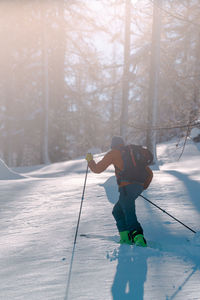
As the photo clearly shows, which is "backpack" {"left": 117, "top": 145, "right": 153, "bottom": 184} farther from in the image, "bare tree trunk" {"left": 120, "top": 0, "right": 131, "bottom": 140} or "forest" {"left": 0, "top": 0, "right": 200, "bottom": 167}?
"forest" {"left": 0, "top": 0, "right": 200, "bottom": 167}

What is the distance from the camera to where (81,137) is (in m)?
22.0

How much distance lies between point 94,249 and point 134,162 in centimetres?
120

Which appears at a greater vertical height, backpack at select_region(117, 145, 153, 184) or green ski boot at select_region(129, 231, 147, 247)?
backpack at select_region(117, 145, 153, 184)

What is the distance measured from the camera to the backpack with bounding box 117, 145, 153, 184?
402cm

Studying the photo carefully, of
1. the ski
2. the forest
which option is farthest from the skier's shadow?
the forest

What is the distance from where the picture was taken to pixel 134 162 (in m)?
4.01

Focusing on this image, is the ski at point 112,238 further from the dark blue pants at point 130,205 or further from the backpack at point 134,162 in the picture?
the backpack at point 134,162

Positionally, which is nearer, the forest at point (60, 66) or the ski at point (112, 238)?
the ski at point (112, 238)

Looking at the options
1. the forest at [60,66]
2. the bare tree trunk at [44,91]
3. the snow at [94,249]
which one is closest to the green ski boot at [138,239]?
the snow at [94,249]

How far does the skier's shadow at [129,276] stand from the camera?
8.79ft

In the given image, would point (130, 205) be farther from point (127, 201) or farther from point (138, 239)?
point (138, 239)

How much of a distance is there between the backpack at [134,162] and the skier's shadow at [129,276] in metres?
0.92

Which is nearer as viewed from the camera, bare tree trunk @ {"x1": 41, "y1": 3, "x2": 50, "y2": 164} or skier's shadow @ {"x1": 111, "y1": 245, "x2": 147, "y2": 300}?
skier's shadow @ {"x1": 111, "y1": 245, "x2": 147, "y2": 300}

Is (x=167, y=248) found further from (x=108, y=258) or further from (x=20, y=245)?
(x=20, y=245)
